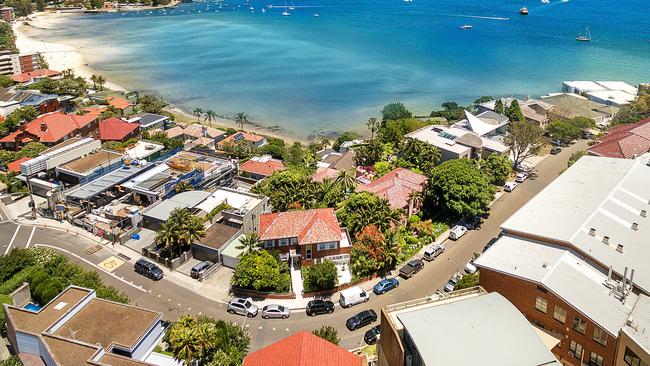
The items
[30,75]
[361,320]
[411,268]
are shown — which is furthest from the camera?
[30,75]

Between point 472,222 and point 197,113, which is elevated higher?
point 472,222

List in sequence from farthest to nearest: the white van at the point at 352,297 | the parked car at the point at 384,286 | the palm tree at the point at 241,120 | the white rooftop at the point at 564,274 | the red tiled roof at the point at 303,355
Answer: the palm tree at the point at 241,120, the parked car at the point at 384,286, the white van at the point at 352,297, the white rooftop at the point at 564,274, the red tiled roof at the point at 303,355

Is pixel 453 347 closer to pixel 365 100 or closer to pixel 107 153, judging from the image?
pixel 107 153

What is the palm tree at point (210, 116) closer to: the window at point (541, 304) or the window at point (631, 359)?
the window at point (541, 304)

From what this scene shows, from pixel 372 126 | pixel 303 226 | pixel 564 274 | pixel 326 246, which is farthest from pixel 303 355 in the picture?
pixel 372 126

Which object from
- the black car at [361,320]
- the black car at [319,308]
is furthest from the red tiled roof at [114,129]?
the black car at [361,320]

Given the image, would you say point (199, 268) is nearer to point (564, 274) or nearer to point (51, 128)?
point (564, 274)
